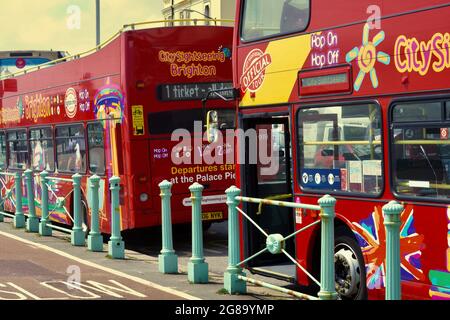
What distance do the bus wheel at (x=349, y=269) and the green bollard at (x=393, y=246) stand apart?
1595mm

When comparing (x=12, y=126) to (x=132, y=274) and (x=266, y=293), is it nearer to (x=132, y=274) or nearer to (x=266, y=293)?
(x=132, y=274)

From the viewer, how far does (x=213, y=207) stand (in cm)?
1418

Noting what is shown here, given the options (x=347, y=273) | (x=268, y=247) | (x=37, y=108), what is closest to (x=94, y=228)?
(x=268, y=247)

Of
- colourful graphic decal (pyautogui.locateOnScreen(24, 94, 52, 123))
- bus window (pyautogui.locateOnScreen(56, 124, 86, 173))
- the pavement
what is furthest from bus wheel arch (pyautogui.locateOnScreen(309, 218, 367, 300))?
colourful graphic decal (pyautogui.locateOnScreen(24, 94, 52, 123))

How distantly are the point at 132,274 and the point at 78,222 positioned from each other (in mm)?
3425

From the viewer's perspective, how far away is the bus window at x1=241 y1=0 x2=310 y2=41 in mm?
9016

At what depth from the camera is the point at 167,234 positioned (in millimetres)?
10852

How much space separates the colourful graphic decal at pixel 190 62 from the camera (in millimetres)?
13891

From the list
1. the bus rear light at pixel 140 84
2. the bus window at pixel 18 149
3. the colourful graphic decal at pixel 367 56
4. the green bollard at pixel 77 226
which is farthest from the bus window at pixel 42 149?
the colourful graphic decal at pixel 367 56

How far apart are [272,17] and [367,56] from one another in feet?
6.12

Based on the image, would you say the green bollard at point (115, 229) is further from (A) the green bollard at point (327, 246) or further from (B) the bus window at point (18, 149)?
(B) the bus window at point (18, 149)

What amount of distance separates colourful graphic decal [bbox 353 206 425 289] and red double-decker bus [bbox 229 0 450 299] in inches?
0.4

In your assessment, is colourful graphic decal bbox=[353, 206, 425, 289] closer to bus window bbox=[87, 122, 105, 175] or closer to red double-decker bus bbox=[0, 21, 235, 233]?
red double-decker bus bbox=[0, 21, 235, 233]
